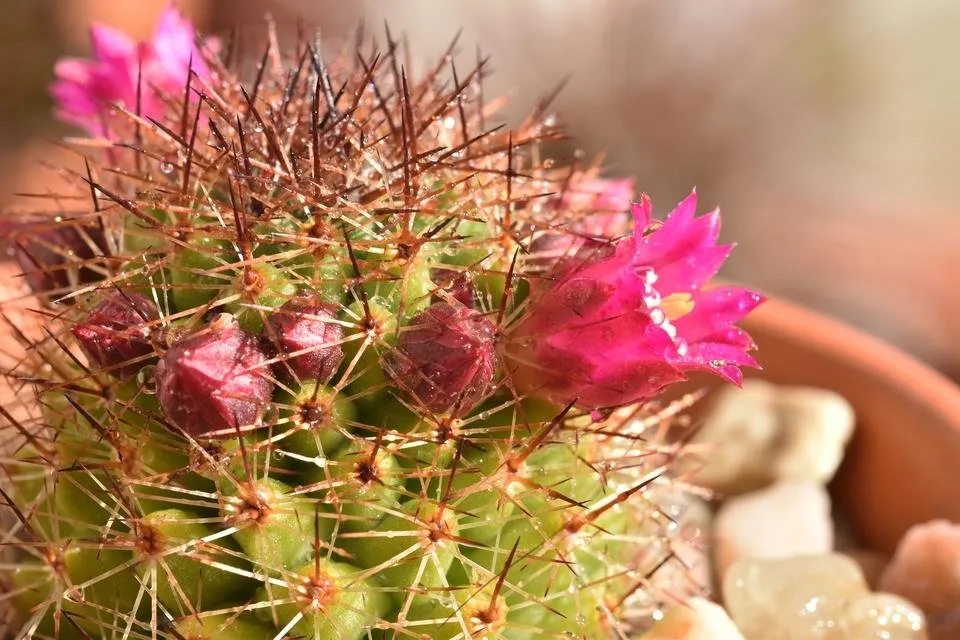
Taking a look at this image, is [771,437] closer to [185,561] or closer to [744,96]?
[185,561]

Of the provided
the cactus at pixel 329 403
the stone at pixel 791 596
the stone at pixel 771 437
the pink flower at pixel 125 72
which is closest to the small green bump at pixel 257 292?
the cactus at pixel 329 403

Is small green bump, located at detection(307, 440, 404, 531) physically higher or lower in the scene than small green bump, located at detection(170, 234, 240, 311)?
lower

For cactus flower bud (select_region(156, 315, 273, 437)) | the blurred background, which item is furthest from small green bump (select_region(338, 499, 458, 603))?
the blurred background

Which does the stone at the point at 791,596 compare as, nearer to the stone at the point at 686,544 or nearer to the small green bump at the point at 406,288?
the stone at the point at 686,544

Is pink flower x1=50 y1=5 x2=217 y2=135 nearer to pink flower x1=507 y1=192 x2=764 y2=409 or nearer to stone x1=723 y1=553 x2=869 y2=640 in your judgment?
pink flower x1=507 y1=192 x2=764 y2=409

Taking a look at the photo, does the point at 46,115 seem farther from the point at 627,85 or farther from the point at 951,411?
the point at 951,411

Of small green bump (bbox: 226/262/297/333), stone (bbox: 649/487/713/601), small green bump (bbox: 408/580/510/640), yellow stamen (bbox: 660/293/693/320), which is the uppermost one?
small green bump (bbox: 226/262/297/333)

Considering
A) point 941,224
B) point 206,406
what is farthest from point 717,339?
point 941,224
